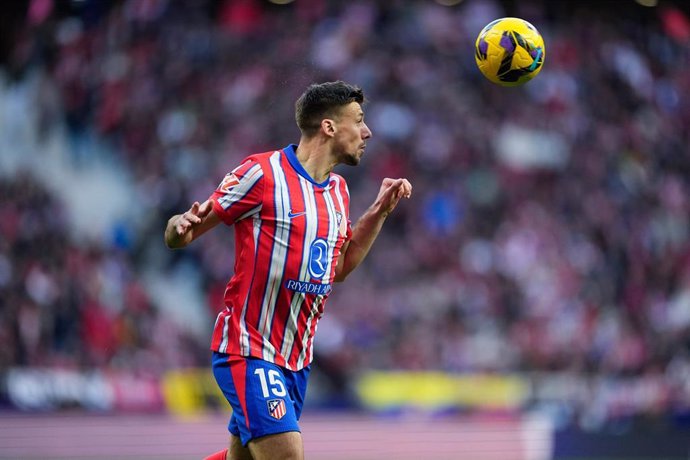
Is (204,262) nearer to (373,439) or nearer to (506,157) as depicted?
(373,439)

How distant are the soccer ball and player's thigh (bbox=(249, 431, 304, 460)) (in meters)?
2.44

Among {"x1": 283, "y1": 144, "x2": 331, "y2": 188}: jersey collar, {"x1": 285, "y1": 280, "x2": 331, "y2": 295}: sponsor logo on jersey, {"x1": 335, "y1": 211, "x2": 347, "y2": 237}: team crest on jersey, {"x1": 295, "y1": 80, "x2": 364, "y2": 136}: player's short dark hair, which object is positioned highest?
{"x1": 295, "y1": 80, "x2": 364, "y2": 136}: player's short dark hair

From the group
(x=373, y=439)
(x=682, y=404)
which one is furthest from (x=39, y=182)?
(x=682, y=404)

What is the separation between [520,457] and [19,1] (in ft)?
30.2

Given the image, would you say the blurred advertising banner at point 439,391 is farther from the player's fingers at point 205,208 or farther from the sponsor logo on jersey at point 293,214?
the player's fingers at point 205,208

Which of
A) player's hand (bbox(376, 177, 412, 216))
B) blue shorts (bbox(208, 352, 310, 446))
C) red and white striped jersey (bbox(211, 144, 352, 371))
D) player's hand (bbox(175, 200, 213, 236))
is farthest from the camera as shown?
player's hand (bbox(376, 177, 412, 216))

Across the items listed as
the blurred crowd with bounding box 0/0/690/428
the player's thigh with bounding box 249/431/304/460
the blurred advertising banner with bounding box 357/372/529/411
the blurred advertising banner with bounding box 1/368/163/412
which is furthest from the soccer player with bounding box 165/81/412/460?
the blurred advertising banner with bounding box 357/372/529/411

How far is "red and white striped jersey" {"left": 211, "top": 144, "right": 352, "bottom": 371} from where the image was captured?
5227 mm

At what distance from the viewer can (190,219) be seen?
4988 mm

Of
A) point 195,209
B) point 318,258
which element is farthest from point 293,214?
point 195,209

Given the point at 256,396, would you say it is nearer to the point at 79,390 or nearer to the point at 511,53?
the point at 511,53

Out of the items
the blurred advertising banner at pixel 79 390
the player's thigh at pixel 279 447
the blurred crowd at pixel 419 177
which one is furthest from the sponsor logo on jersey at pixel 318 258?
the blurred crowd at pixel 419 177

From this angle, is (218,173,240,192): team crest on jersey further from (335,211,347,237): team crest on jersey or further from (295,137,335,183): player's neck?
(335,211,347,237): team crest on jersey

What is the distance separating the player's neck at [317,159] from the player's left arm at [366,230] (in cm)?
36
